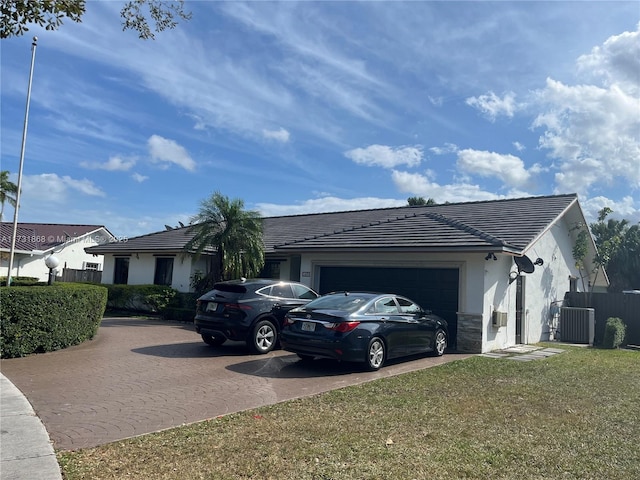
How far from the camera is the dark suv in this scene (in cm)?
1061

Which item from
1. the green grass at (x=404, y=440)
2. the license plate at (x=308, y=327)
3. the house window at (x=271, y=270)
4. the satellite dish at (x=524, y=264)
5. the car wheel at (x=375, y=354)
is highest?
the satellite dish at (x=524, y=264)

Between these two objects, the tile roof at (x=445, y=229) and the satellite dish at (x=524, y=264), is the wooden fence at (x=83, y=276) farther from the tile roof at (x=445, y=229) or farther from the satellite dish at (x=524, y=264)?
the satellite dish at (x=524, y=264)

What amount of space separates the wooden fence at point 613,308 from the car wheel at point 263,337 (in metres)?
11.4

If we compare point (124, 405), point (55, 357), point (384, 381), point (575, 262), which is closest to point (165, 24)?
point (124, 405)

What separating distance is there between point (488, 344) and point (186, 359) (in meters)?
7.57

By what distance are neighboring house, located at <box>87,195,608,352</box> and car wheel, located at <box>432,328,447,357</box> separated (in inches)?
44.3

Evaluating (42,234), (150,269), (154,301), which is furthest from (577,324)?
(42,234)

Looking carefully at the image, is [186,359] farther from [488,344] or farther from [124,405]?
[488,344]

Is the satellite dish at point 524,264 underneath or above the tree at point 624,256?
underneath

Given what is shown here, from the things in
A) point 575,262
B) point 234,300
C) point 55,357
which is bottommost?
point 55,357

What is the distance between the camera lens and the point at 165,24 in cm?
605

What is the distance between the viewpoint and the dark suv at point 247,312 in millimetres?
10609

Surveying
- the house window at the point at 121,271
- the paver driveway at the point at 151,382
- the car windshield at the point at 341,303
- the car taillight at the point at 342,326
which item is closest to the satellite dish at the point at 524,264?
the paver driveway at the point at 151,382

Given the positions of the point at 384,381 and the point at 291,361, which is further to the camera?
the point at 291,361
